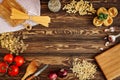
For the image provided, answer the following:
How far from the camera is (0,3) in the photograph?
1854 millimetres

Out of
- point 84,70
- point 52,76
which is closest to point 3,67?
point 52,76

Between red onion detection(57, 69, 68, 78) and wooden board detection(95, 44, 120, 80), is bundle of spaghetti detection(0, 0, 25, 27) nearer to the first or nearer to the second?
red onion detection(57, 69, 68, 78)

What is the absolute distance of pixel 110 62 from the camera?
1.78 m

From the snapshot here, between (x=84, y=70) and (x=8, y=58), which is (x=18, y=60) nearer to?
(x=8, y=58)

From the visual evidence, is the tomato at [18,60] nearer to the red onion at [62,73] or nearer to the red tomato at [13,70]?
the red tomato at [13,70]

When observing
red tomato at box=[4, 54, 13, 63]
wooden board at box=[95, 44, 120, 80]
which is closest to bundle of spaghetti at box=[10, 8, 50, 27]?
red tomato at box=[4, 54, 13, 63]

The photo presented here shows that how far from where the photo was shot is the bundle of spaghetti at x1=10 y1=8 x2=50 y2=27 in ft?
5.90

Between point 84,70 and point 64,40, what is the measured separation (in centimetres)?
16

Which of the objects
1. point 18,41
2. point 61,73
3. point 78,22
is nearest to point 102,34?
point 78,22

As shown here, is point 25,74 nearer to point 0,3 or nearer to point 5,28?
point 5,28

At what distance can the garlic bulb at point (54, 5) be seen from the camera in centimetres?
182

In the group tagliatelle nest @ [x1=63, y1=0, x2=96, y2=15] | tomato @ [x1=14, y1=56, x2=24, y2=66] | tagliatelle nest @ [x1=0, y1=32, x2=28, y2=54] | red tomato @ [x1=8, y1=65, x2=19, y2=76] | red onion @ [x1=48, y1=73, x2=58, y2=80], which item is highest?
tagliatelle nest @ [x1=63, y1=0, x2=96, y2=15]

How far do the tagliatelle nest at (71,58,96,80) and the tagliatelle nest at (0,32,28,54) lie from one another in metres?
0.25

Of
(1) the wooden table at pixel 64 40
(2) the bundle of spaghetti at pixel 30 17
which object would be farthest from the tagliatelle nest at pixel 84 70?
(2) the bundle of spaghetti at pixel 30 17
